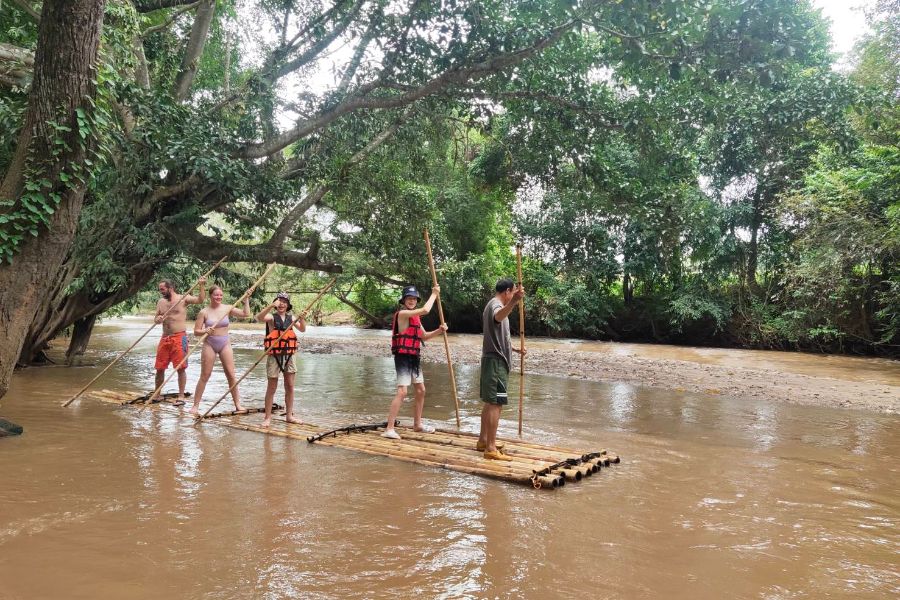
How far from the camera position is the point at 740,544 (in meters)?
3.87

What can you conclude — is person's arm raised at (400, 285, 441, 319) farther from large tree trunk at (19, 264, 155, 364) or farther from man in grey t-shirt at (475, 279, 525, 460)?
large tree trunk at (19, 264, 155, 364)

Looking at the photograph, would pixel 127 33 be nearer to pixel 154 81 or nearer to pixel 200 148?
pixel 200 148

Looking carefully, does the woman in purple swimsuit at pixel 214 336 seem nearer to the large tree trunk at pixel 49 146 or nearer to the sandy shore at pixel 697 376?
the large tree trunk at pixel 49 146

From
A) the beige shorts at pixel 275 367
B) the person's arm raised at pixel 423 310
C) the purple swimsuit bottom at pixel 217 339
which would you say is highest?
the person's arm raised at pixel 423 310

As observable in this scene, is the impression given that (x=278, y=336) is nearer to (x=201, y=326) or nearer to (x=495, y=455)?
(x=201, y=326)

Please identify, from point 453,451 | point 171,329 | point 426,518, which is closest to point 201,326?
point 171,329

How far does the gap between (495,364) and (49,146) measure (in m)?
4.60

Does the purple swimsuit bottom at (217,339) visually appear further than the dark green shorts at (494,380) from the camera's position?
Yes

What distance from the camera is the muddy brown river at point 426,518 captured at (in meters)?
3.20

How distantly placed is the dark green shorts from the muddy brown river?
0.79 metres

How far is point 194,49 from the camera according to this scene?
1156 centimetres

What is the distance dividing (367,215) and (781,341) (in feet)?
48.2

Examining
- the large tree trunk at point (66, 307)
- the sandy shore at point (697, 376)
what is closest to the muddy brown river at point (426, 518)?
the sandy shore at point (697, 376)

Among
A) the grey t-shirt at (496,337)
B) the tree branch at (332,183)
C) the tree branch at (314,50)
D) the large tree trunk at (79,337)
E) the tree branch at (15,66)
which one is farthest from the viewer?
the large tree trunk at (79,337)
